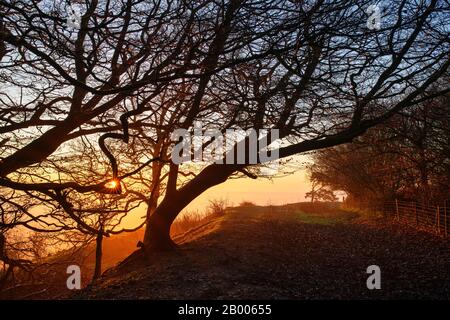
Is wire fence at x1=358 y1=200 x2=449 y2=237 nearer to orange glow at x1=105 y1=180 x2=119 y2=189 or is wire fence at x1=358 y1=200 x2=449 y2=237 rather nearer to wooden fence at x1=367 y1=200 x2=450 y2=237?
wooden fence at x1=367 y1=200 x2=450 y2=237

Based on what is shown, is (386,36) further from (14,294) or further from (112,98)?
(14,294)

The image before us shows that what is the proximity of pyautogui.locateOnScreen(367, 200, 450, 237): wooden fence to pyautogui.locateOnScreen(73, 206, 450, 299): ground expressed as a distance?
23.0 inches

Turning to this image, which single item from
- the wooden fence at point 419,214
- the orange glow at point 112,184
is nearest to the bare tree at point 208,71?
the orange glow at point 112,184

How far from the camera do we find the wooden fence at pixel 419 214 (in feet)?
44.6

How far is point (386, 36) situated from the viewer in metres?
5.36

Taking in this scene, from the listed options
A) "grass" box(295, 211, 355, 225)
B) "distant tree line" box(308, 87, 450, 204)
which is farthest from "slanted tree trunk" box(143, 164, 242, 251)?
"grass" box(295, 211, 355, 225)

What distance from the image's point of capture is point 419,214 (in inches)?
640

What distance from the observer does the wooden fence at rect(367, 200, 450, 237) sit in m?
13.6

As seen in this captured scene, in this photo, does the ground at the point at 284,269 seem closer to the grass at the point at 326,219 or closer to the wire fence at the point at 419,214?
the wire fence at the point at 419,214

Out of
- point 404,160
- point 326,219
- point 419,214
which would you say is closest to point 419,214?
point 419,214

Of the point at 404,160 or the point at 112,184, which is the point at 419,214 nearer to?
the point at 404,160

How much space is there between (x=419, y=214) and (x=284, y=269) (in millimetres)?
9094
